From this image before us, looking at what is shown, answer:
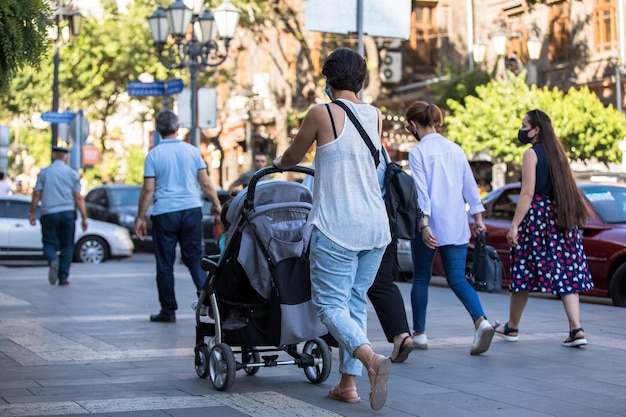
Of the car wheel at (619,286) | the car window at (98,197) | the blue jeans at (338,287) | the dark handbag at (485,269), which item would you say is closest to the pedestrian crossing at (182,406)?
the blue jeans at (338,287)

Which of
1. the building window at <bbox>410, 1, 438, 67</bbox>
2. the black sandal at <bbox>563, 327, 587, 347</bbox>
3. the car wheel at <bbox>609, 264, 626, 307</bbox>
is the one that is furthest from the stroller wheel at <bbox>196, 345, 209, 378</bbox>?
the building window at <bbox>410, 1, 438, 67</bbox>

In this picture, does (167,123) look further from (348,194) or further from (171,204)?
(348,194)

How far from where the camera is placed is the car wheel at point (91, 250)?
23.1 m

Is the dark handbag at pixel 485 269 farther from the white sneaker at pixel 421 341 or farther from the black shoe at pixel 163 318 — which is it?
the black shoe at pixel 163 318

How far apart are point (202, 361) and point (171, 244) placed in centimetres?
336

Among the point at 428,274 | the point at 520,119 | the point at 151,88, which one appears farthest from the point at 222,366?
the point at 520,119

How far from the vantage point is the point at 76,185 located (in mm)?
15484

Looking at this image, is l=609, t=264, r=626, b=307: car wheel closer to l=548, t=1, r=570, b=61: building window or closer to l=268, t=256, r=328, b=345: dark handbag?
l=268, t=256, r=328, b=345: dark handbag

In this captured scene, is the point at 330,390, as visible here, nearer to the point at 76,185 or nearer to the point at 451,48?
the point at 76,185

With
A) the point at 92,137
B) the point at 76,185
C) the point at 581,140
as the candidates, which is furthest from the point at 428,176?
the point at 92,137

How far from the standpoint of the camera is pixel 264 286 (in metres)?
6.60

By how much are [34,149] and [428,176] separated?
6789 cm

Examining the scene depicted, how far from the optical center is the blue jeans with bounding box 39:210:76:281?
50.6 feet

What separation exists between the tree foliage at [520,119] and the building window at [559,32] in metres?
4.77
